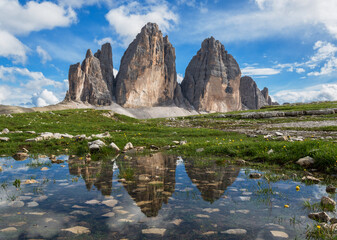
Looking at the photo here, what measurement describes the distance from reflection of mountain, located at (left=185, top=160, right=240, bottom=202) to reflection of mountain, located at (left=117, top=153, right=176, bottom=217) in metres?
0.89

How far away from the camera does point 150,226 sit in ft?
14.2

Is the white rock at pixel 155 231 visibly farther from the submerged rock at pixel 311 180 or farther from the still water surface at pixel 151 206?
the submerged rock at pixel 311 180

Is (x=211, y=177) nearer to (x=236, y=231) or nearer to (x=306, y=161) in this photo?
(x=236, y=231)

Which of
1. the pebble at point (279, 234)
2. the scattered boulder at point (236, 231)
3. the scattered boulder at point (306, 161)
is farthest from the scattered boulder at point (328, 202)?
the scattered boulder at point (306, 161)

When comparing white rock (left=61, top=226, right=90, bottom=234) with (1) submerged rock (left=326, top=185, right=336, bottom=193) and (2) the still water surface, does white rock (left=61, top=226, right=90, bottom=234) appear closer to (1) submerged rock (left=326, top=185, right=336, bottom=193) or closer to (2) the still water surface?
(2) the still water surface

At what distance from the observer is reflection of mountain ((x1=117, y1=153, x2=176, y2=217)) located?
5523 millimetres

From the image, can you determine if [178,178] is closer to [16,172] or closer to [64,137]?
[16,172]

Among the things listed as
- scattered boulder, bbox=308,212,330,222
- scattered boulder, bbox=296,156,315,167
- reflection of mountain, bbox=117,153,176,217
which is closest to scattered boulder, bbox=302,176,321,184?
scattered boulder, bbox=296,156,315,167

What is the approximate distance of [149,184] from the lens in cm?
714

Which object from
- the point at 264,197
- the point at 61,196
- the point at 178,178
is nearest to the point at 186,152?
the point at 178,178

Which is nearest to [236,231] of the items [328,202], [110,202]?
[328,202]

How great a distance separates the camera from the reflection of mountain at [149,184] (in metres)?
5.52

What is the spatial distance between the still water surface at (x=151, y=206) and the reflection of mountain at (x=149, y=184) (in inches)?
1.1

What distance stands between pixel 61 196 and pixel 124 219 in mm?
2500
